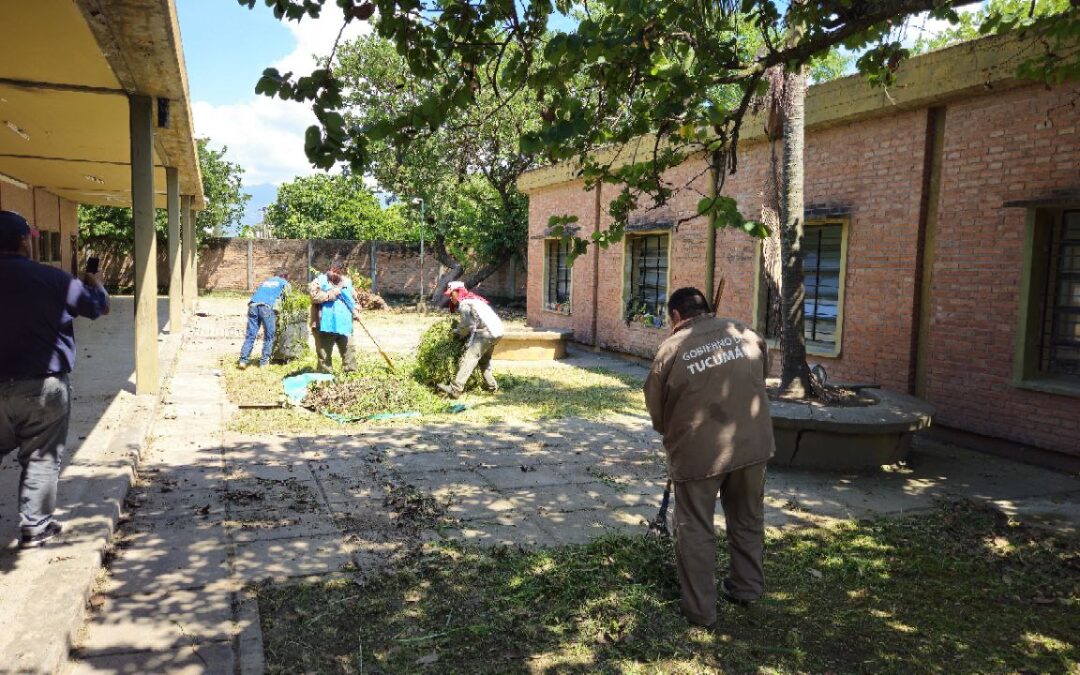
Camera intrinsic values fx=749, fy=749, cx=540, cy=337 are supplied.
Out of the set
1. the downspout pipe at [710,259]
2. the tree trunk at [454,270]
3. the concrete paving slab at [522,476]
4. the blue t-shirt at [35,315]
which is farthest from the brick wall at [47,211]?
the downspout pipe at [710,259]

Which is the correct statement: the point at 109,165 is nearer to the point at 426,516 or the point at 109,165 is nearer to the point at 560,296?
the point at 560,296

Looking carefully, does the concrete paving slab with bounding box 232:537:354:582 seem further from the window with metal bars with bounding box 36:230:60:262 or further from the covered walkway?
the window with metal bars with bounding box 36:230:60:262

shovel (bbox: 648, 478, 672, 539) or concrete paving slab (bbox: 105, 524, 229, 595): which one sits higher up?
shovel (bbox: 648, 478, 672, 539)

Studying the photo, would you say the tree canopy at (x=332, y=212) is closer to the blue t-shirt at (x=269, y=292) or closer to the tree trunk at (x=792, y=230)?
the blue t-shirt at (x=269, y=292)

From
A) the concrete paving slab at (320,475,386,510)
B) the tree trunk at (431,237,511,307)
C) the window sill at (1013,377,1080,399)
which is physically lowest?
the concrete paving slab at (320,475,386,510)

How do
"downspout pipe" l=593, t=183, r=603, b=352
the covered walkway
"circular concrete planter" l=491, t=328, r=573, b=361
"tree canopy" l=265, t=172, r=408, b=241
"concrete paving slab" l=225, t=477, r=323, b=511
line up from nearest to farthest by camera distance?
the covered walkway < "concrete paving slab" l=225, t=477, r=323, b=511 < "circular concrete planter" l=491, t=328, r=573, b=361 < "downspout pipe" l=593, t=183, r=603, b=352 < "tree canopy" l=265, t=172, r=408, b=241

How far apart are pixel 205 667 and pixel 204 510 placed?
2088mm

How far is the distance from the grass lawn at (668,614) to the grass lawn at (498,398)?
3869 millimetres

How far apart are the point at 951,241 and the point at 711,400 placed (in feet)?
17.6

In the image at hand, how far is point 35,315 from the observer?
386 centimetres

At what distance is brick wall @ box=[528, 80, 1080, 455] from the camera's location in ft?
22.8

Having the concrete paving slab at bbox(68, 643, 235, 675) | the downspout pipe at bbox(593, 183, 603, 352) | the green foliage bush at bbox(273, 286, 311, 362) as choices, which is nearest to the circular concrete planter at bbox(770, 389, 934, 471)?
the concrete paving slab at bbox(68, 643, 235, 675)

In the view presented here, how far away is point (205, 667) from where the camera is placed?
326 cm

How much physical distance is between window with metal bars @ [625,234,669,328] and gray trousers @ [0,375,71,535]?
1007 cm
